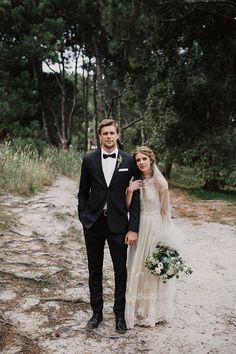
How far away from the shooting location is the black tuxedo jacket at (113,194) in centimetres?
347

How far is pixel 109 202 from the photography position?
3.46 meters

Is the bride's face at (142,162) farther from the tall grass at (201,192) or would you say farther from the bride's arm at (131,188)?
the tall grass at (201,192)

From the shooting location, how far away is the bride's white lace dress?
12.2 ft

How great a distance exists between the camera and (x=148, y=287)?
12.6 ft

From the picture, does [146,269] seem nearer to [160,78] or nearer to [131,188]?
[131,188]

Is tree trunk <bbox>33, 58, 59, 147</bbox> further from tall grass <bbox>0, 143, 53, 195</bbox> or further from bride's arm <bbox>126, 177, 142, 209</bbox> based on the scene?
bride's arm <bbox>126, 177, 142, 209</bbox>

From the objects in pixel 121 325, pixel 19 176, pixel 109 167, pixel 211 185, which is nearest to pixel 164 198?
pixel 109 167

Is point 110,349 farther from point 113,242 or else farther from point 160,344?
point 113,242

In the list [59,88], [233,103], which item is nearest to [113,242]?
[233,103]

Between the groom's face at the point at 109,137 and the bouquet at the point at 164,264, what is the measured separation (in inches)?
42.1

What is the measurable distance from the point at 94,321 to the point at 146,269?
0.68m

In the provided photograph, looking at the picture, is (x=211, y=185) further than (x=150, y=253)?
Yes

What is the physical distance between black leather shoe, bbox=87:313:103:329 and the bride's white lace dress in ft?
0.85

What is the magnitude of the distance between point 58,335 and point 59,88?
20.1 m
